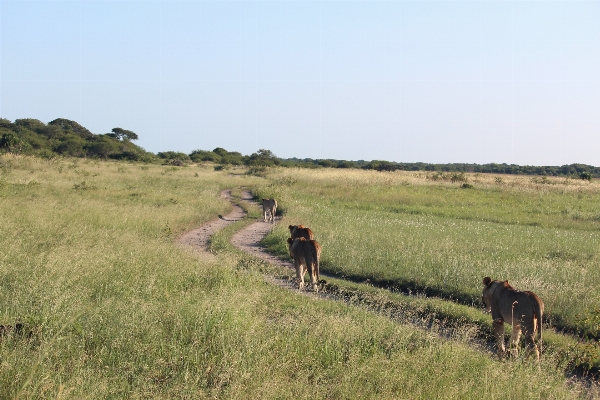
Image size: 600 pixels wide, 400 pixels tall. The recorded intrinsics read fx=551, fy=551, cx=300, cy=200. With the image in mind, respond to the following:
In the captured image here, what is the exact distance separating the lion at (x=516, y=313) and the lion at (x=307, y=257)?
13.5 ft

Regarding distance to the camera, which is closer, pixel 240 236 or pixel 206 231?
pixel 240 236

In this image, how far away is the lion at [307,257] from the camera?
1104cm

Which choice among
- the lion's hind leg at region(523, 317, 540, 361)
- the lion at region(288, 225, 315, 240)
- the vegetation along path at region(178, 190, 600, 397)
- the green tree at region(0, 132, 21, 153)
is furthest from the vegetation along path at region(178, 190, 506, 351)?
the green tree at region(0, 132, 21, 153)

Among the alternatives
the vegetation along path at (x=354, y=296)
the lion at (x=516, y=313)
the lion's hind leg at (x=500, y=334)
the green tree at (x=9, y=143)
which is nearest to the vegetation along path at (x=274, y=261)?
the vegetation along path at (x=354, y=296)

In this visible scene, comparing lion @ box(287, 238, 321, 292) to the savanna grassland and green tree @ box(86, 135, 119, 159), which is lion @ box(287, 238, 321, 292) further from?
green tree @ box(86, 135, 119, 159)

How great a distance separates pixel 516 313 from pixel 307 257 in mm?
4745

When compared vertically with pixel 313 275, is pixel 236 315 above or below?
above

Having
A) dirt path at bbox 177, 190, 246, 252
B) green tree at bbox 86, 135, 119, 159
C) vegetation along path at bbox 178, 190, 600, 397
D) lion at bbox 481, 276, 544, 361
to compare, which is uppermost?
green tree at bbox 86, 135, 119, 159

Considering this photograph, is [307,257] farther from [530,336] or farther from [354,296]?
[530,336]

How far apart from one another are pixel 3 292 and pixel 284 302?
430 cm

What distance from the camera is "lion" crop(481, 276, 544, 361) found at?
7.11m

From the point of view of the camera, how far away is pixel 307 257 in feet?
36.5

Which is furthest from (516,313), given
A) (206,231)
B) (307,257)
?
(206,231)

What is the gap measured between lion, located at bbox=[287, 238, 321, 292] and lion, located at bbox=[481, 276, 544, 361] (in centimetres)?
410
